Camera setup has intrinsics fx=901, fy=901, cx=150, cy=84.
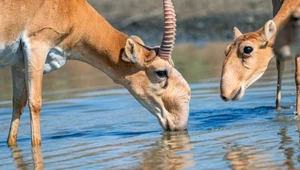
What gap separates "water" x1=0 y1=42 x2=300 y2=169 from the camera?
36.2 ft

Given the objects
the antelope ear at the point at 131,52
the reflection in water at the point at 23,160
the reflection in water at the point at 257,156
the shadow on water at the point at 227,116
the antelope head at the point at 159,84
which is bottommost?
the reflection in water at the point at 257,156

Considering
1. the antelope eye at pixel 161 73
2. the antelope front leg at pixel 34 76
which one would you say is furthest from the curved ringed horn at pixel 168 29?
the antelope front leg at pixel 34 76

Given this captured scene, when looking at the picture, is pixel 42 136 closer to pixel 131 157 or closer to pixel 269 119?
pixel 131 157

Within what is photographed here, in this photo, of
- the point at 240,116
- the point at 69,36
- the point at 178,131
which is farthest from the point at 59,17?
the point at 240,116

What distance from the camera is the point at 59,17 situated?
12.8 meters

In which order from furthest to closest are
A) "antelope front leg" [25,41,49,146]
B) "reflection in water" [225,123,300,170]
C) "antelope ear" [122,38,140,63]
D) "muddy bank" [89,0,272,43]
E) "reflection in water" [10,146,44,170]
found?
"muddy bank" [89,0,272,43], "antelope ear" [122,38,140,63], "antelope front leg" [25,41,49,146], "reflection in water" [10,146,44,170], "reflection in water" [225,123,300,170]

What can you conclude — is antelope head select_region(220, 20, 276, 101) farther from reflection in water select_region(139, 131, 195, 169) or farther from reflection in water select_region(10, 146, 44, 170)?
reflection in water select_region(10, 146, 44, 170)

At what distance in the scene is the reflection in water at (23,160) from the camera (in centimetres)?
1133

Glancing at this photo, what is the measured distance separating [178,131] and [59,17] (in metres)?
2.49

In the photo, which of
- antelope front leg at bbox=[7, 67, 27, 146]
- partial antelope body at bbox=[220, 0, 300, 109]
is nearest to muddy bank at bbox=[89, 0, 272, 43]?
partial antelope body at bbox=[220, 0, 300, 109]

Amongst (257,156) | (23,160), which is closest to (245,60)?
(257,156)

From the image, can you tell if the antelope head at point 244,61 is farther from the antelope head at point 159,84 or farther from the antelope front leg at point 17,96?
the antelope front leg at point 17,96

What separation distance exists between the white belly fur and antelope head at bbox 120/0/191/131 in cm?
94

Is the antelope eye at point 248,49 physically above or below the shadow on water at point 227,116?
above
